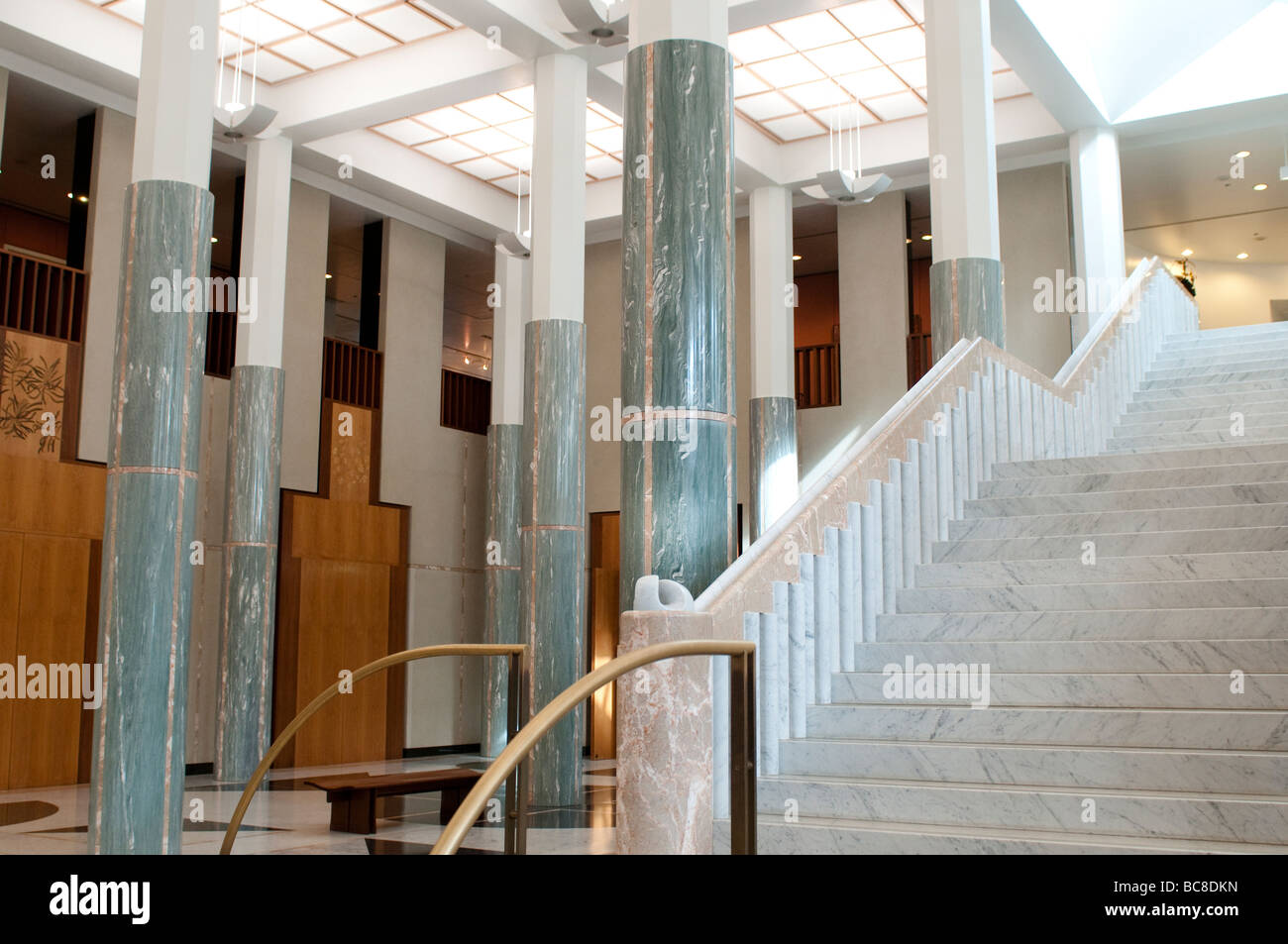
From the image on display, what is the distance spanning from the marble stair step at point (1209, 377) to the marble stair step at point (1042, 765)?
5.90m

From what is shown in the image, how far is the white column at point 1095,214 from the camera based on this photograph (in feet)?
45.2

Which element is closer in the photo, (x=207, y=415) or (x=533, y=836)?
(x=533, y=836)

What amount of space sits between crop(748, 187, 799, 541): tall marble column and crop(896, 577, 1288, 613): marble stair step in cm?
818

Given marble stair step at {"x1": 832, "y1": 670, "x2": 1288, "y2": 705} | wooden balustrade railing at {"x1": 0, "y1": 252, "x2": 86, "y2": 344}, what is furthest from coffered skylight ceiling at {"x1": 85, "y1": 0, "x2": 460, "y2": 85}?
marble stair step at {"x1": 832, "y1": 670, "x2": 1288, "y2": 705}

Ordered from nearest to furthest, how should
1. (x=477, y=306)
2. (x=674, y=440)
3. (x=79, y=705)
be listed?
1. (x=674, y=440)
2. (x=79, y=705)
3. (x=477, y=306)

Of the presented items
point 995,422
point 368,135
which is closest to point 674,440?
point 995,422

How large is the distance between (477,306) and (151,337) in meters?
12.6

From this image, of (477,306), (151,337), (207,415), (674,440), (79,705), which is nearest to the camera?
(674,440)

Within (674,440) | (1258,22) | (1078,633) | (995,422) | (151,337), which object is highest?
(1258,22)

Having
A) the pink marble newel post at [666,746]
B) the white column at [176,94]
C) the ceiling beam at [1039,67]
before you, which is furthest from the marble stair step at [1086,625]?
the ceiling beam at [1039,67]

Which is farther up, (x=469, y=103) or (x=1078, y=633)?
(x=469, y=103)

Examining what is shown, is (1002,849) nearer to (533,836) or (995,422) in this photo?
(995,422)

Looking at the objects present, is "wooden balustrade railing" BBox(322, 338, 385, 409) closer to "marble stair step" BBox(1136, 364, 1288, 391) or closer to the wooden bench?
the wooden bench
